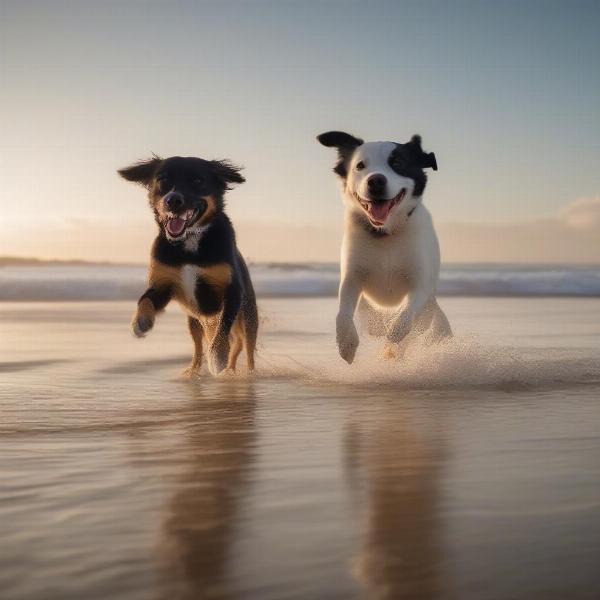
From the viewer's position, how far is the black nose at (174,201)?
A: 599 cm

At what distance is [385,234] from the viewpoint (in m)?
6.12

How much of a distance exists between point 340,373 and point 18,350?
126 inches

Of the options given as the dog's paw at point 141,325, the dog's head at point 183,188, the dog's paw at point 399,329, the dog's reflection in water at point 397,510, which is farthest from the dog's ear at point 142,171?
the dog's reflection in water at point 397,510

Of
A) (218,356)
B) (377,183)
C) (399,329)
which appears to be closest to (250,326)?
(218,356)

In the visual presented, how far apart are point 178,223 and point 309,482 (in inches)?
137

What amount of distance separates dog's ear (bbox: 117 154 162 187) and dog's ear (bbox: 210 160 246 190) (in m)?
0.39

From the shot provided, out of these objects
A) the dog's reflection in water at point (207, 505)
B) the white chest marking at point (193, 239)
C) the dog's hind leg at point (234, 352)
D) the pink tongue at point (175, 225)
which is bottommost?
the dog's reflection in water at point (207, 505)

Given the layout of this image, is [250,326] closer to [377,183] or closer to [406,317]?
[406,317]

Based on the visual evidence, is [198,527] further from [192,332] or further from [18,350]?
[18,350]

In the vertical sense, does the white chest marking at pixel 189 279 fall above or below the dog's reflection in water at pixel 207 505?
above

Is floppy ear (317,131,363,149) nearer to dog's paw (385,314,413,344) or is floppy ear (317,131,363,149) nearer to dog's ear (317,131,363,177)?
dog's ear (317,131,363,177)

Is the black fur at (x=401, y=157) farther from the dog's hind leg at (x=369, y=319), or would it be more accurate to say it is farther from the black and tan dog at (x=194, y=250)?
the dog's hind leg at (x=369, y=319)

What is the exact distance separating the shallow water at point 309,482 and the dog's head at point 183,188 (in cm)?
102

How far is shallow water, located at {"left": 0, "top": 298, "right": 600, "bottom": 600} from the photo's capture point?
1.99 m
